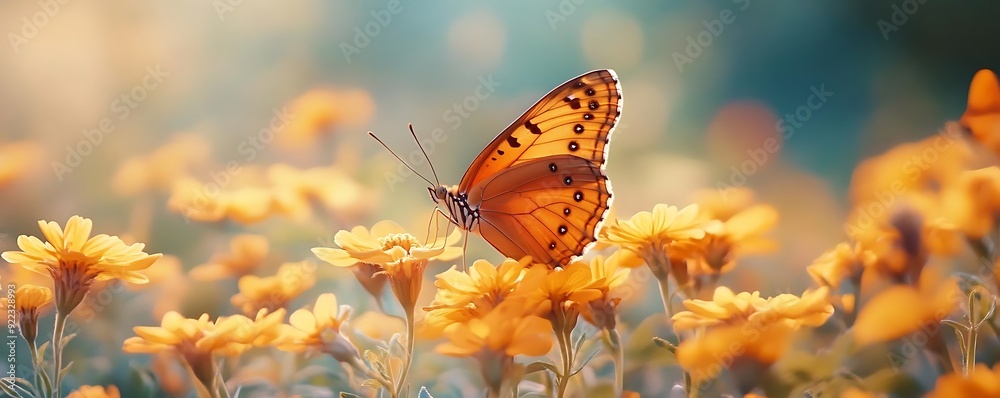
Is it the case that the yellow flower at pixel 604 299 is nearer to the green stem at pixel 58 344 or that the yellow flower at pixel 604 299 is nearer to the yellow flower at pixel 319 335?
the yellow flower at pixel 319 335

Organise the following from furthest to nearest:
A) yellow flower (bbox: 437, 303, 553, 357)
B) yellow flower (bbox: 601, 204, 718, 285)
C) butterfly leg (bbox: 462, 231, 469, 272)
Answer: butterfly leg (bbox: 462, 231, 469, 272) → yellow flower (bbox: 601, 204, 718, 285) → yellow flower (bbox: 437, 303, 553, 357)

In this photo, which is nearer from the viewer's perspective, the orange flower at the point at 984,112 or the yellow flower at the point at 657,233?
the yellow flower at the point at 657,233

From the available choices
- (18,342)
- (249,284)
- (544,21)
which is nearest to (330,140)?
(249,284)

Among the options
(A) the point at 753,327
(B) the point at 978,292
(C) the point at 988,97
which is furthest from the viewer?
(C) the point at 988,97

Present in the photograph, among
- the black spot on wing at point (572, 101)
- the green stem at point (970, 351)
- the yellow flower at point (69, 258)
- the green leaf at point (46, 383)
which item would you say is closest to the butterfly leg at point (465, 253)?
the black spot on wing at point (572, 101)

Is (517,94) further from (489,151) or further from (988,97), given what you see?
(988,97)

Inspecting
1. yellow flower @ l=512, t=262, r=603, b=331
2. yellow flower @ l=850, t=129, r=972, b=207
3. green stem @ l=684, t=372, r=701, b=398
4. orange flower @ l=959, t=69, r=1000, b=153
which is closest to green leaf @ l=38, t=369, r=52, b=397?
yellow flower @ l=512, t=262, r=603, b=331

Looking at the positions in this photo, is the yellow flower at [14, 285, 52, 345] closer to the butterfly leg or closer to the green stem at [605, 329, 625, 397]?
the butterfly leg
